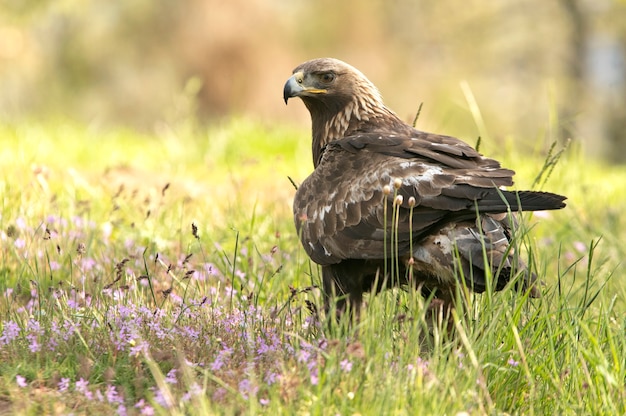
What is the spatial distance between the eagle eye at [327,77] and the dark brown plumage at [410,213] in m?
0.58

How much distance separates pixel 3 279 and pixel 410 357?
2077mm

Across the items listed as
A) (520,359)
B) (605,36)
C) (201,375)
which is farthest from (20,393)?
(605,36)

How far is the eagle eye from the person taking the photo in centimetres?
475

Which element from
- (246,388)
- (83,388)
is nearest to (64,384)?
(83,388)

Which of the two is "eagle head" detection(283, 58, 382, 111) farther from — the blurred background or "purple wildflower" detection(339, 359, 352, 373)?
the blurred background

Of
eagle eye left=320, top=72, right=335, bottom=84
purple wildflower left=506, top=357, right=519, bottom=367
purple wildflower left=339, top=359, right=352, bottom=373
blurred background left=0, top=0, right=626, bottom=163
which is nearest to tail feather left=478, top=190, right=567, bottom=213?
purple wildflower left=506, top=357, right=519, bottom=367

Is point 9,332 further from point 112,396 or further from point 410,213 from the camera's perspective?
point 410,213

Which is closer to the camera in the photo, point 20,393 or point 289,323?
point 20,393

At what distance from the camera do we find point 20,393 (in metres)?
2.97

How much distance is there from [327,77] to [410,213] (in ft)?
4.62

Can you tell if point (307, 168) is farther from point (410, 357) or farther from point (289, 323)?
point (410, 357)

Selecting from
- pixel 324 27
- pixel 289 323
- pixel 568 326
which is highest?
pixel 324 27

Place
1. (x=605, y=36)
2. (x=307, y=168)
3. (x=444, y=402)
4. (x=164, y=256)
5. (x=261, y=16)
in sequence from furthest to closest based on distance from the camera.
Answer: (x=605, y=36), (x=261, y=16), (x=307, y=168), (x=164, y=256), (x=444, y=402)

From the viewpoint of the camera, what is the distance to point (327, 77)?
4766 mm
